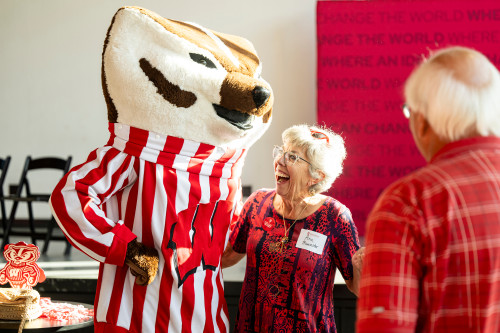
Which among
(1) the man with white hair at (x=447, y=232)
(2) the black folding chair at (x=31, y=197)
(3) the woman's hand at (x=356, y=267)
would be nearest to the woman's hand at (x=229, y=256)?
(3) the woman's hand at (x=356, y=267)

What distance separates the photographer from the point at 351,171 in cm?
574

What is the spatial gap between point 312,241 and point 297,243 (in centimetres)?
5

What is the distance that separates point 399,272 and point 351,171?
4659 millimetres

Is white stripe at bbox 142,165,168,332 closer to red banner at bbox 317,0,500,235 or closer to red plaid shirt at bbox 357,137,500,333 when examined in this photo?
red plaid shirt at bbox 357,137,500,333

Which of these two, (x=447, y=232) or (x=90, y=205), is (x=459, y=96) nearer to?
(x=447, y=232)

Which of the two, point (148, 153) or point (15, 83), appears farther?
point (15, 83)

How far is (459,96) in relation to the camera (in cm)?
117

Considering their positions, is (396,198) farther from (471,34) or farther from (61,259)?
(471,34)

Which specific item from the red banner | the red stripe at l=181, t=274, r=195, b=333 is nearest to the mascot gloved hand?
the red stripe at l=181, t=274, r=195, b=333

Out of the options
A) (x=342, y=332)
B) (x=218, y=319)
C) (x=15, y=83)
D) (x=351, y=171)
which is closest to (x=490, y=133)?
(x=218, y=319)

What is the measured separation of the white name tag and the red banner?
3629 millimetres

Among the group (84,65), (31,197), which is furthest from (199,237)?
(84,65)

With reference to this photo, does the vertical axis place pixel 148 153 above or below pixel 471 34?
below

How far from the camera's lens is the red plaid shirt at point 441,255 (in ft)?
3.70
